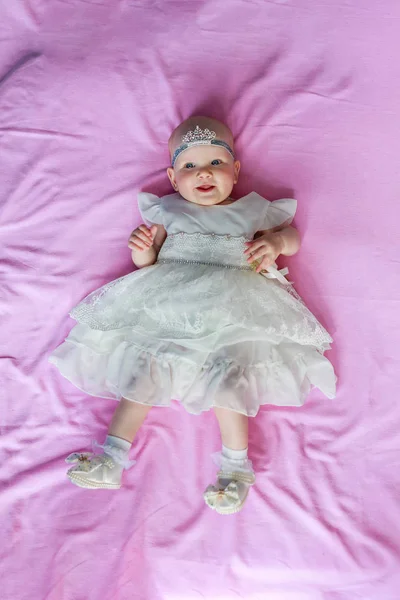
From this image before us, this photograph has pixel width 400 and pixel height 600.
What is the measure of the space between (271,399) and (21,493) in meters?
0.61

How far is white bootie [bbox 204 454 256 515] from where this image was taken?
125cm

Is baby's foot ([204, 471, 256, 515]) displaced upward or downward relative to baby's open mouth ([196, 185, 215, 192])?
downward

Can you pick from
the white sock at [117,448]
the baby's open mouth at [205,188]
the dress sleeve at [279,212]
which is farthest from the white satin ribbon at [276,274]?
the white sock at [117,448]

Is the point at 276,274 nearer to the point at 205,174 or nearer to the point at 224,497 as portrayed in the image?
the point at 205,174

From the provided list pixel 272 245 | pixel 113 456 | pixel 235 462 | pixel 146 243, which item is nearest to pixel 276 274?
pixel 272 245

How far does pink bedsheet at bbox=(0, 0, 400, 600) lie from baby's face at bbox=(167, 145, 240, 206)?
0.10m

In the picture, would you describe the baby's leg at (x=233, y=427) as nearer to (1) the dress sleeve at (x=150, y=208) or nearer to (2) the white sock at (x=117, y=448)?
(2) the white sock at (x=117, y=448)

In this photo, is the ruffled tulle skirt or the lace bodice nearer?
the ruffled tulle skirt

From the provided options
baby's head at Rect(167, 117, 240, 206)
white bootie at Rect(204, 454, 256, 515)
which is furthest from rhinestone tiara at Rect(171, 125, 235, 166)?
white bootie at Rect(204, 454, 256, 515)

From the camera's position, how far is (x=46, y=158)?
57.9 inches

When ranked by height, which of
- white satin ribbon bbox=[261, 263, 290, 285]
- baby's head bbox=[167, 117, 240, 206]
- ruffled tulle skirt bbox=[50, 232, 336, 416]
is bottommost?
ruffled tulle skirt bbox=[50, 232, 336, 416]

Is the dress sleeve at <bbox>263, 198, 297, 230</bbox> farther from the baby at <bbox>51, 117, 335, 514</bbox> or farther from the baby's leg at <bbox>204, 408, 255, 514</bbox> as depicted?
the baby's leg at <bbox>204, 408, 255, 514</bbox>

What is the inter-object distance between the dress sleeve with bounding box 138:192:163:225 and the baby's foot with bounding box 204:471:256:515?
0.59 meters

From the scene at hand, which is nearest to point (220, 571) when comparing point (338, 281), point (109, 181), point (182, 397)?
point (182, 397)
